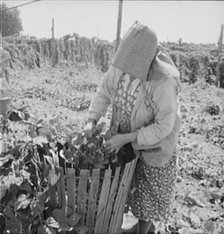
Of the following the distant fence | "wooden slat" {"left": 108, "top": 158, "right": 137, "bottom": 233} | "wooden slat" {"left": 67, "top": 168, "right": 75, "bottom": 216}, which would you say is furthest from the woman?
the distant fence

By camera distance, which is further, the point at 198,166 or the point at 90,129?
the point at 198,166

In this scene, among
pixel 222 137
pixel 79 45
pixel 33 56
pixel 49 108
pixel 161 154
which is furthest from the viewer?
pixel 79 45

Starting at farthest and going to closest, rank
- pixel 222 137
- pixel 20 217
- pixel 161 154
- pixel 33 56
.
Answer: pixel 33 56 → pixel 222 137 → pixel 161 154 → pixel 20 217

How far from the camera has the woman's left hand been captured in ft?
5.32

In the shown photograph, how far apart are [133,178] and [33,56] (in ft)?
54.3

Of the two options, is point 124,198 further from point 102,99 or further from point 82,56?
point 82,56

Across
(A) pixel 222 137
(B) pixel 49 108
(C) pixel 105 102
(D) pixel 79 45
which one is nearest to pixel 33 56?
(D) pixel 79 45

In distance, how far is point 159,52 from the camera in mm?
1516

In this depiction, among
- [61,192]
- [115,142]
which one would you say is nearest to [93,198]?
[61,192]

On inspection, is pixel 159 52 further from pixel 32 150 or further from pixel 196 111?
pixel 196 111

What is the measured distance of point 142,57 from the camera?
4.72ft

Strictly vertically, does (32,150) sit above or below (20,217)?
above

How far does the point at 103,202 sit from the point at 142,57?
Answer: 0.79 m

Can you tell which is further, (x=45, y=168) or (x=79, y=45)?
(x=79, y=45)
